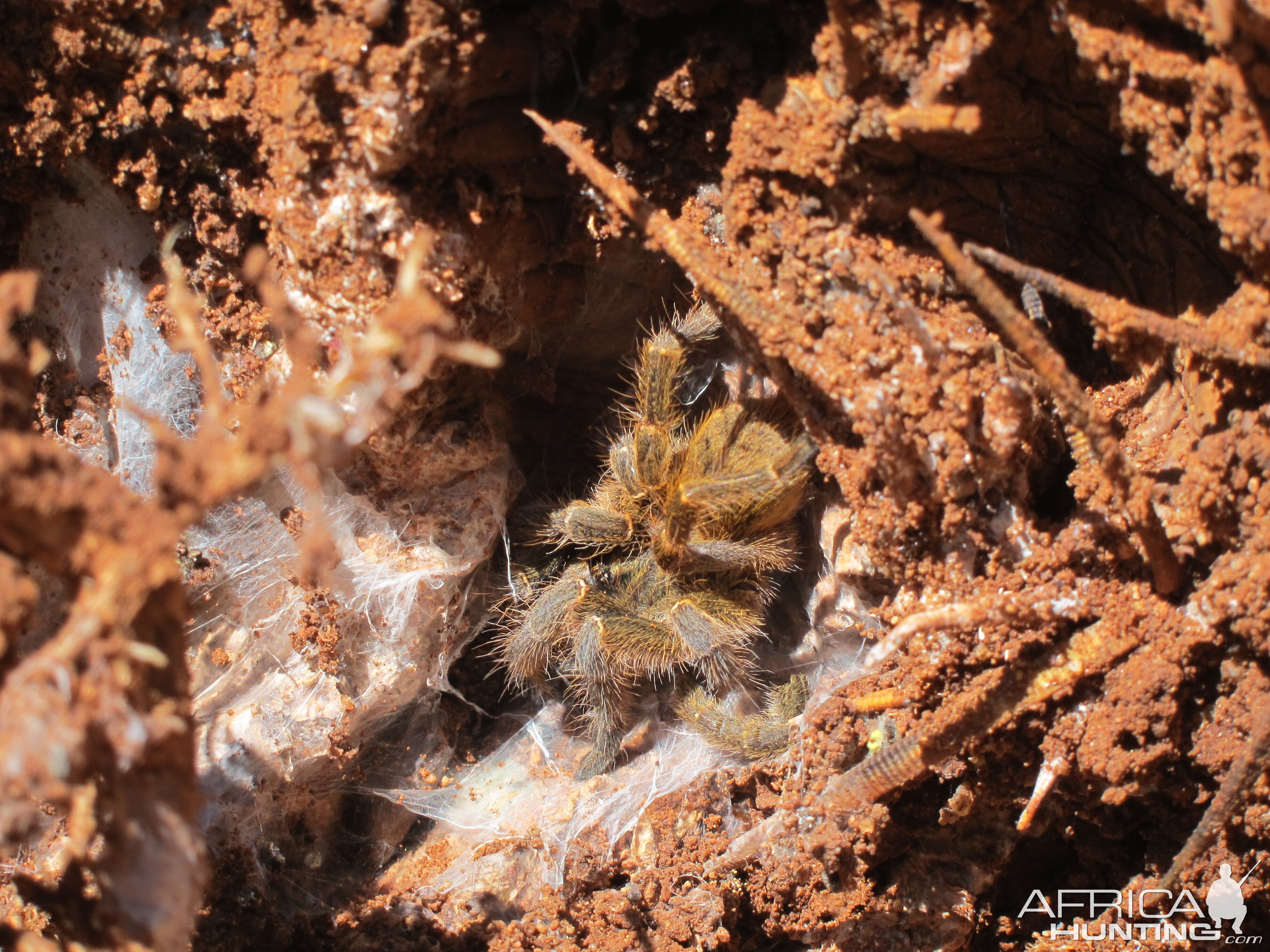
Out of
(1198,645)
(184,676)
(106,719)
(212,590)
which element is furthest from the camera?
(212,590)

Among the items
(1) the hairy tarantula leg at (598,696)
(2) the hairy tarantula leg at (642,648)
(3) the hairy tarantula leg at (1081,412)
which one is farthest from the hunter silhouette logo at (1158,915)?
(1) the hairy tarantula leg at (598,696)

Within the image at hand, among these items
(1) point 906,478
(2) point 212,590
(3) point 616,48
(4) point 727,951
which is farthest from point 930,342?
(2) point 212,590

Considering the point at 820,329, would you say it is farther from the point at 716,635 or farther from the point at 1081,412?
the point at 716,635

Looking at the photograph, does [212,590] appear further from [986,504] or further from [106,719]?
[986,504]

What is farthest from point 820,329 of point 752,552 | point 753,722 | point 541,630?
point 541,630

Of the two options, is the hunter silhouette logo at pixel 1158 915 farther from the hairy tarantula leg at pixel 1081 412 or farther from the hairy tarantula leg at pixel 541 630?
the hairy tarantula leg at pixel 541 630

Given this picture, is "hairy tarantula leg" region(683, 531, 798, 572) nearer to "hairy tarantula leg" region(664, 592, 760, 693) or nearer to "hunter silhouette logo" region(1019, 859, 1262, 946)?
"hairy tarantula leg" region(664, 592, 760, 693)
